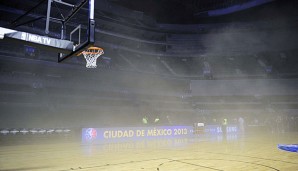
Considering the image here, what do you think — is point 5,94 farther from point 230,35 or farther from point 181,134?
A: point 230,35

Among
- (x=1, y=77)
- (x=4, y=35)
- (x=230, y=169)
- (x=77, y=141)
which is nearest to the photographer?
(x=4, y=35)

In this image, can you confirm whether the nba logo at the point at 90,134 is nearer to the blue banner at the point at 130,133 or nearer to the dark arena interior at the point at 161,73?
the blue banner at the point at 130,133

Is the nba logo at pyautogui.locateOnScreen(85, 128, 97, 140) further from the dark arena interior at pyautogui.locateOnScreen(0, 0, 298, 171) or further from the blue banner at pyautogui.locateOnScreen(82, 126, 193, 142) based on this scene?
the dark arena interior at pyautogui.locateOnScreen(0, 0, 298, 171)

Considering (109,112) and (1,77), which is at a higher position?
(1,77)

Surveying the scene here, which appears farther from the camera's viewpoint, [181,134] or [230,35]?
[230,35]

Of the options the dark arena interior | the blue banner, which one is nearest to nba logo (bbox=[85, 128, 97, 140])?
the blue banner

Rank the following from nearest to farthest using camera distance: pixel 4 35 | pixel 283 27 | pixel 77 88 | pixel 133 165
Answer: pixel 4 35, pixel 133 165, pixel 77 88, pixel 283 27

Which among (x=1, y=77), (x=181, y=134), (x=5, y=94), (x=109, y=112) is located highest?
(x=1, y=77)

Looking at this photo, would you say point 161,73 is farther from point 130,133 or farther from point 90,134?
point 90,134

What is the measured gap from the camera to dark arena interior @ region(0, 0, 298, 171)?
1884cm

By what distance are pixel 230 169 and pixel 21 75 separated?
62.3ft

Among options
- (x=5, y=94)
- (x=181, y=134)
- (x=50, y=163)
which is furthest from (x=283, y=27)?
(x=5, y=94)

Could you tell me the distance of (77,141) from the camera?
Result: 569 inches

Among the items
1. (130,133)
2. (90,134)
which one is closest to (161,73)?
(130,133)
